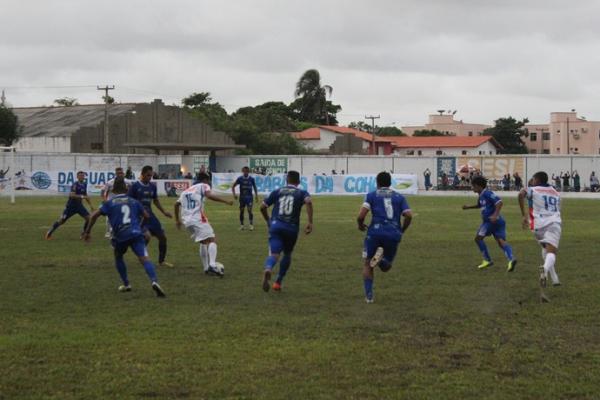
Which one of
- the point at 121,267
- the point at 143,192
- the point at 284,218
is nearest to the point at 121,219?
the point at 121,267

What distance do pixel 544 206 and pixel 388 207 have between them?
3.03 metres

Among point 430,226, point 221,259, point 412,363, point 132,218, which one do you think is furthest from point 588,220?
point 412,363

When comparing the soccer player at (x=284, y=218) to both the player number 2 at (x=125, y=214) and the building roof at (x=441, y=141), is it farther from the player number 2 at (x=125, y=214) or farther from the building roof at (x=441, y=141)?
the building roof at (x=441, y=141)

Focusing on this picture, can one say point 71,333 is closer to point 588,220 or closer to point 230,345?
point 230,345

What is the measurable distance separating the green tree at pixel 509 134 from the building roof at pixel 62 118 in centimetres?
5981

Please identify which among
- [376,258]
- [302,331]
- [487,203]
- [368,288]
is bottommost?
[302,331]

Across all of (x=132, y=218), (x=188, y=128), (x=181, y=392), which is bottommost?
(x=181, y=392)

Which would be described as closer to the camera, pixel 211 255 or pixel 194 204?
pixel 211 255

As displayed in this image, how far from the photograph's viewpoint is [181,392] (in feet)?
23.8

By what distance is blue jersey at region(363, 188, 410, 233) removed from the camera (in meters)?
12.1

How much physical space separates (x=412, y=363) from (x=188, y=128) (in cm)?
7731

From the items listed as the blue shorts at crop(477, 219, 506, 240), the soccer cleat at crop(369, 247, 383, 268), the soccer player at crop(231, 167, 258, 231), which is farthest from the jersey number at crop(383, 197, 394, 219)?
the soccer player at crop(231, 167, 258, 231)

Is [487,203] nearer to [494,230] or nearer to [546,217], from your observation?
[494,230]

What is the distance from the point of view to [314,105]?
126 meters
